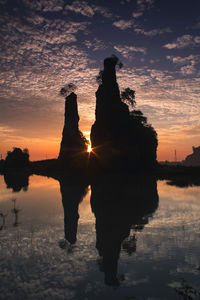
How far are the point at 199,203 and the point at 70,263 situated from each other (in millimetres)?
17462

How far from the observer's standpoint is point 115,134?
6550cm

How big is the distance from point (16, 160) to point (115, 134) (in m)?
73.4

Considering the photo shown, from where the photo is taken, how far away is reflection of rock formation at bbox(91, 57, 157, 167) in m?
63.8

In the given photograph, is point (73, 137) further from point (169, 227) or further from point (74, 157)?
point (169, 227)

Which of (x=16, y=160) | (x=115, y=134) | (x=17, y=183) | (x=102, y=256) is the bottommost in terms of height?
(x=17, y=183)

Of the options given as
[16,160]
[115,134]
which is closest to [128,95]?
[115,134]

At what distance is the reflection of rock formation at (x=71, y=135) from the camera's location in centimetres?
8931

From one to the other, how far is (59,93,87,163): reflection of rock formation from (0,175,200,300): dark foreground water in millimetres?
71902

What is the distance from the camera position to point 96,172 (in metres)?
65.7

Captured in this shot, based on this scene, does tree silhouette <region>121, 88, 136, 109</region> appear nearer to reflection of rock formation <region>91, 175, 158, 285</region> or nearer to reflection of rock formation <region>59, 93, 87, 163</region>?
reflection of rock formation <region>59, 93, 87, 163</region>

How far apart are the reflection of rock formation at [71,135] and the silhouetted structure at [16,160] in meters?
35.8

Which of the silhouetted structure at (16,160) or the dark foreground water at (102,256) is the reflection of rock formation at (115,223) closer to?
the dark foreground water at (102,256)

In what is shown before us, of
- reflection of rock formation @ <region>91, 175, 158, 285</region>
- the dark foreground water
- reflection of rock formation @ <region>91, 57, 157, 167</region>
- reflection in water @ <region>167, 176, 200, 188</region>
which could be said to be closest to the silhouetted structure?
→ reflection of rock formation @ <region>91, 57, 157, 167</region>

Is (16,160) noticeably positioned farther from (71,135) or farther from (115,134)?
(115,134)
